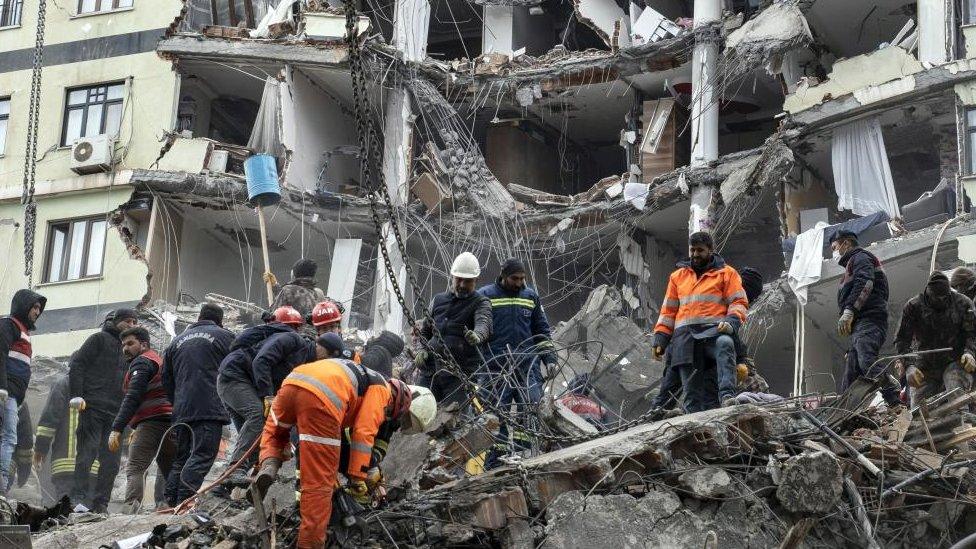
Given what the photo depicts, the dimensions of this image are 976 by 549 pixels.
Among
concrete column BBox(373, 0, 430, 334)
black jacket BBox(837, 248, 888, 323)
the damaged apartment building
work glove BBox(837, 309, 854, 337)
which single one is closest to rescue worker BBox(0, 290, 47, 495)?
work glove BBox(837, 309, 854, 337)

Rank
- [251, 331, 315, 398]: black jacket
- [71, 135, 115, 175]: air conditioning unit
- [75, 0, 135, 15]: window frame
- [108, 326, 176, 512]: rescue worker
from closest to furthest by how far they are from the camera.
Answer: [251, 331, 315, 398]: black jacket < [108, 326, 176, 512]: rescue worker < [71, 135, 115, 175]: air conditioning unit < [75, 0, 135, 15]: window frame

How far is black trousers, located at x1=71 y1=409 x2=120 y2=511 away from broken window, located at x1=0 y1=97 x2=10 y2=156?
16.9m

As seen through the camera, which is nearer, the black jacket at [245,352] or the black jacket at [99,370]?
the black jacket at [245,352]

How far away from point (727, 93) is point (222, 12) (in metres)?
10.5

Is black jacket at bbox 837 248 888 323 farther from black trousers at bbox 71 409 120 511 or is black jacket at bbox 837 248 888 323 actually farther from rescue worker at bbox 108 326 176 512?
black trousers at bbox 71 409 120 511

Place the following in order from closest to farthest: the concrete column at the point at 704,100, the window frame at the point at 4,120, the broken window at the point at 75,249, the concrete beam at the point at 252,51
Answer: the concrete column at the point at 704,100 < the broken window at the point at 75,249 < the concrete beam at the point at 252,51 < the window frame at the point at 4,120

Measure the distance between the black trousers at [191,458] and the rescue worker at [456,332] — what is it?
1.86 meters

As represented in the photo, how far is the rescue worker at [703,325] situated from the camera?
41.5 feet

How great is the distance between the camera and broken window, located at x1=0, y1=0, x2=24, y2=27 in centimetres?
3164

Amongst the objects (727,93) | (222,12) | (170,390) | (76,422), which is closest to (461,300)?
(170,390)

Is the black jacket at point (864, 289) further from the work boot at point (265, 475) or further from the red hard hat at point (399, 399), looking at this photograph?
the work boot at point (265, 475)

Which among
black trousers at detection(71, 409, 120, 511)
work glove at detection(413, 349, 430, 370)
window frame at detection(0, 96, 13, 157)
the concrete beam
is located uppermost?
the concrete beam

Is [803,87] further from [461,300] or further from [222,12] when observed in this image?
[461,300]

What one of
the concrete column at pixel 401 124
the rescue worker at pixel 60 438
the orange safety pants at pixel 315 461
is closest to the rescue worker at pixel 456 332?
the orange safety pants at pixel 315 461
